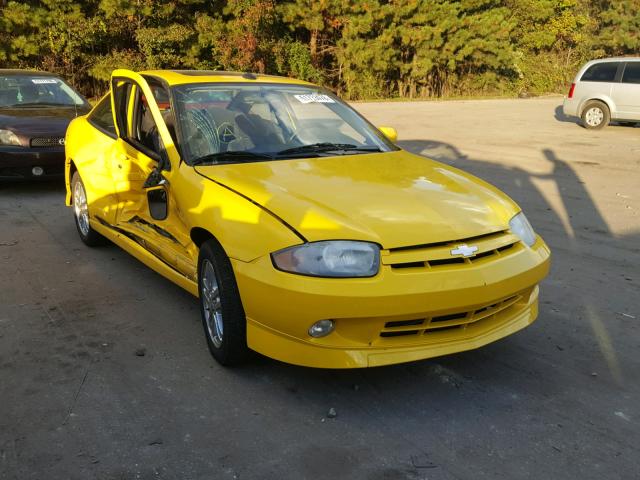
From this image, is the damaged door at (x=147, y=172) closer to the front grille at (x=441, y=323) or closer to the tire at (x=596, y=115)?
the front grille at (x=441, y=323)

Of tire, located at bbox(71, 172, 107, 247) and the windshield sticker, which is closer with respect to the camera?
the windshield sticker

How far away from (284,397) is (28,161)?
20.1 ft

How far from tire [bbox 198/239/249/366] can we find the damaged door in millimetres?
248

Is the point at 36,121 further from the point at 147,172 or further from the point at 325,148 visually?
the point at 325,148

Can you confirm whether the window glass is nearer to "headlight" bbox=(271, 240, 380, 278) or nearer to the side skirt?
the side skirt

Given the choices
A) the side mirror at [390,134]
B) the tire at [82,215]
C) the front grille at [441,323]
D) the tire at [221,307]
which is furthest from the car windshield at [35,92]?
the front grille at [441,323]

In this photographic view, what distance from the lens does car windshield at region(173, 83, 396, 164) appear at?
4191mm

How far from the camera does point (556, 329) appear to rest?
413 centimetres

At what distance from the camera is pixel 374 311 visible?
117 inches

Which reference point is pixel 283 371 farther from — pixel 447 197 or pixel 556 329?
pixel 556 329

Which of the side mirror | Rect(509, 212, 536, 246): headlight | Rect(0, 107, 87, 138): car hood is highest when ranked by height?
the side mirror

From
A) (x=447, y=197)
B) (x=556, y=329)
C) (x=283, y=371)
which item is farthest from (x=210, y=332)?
(x=556, y=329)

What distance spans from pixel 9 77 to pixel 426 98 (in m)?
27.9

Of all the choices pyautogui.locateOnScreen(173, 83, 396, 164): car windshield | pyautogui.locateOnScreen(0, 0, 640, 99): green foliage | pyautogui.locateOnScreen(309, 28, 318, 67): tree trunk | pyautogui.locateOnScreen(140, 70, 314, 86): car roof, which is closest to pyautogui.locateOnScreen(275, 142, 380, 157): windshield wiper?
pyautogui.locateOnScreen(173, 83, 396, 164): car windshield
